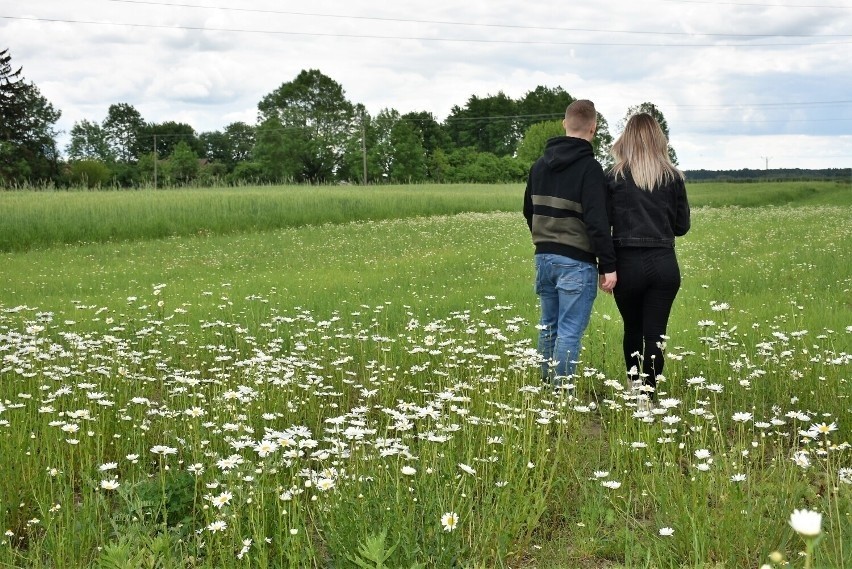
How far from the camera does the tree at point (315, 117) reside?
91.8 m

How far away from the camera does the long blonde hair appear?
6645 mm

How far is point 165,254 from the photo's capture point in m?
21.2

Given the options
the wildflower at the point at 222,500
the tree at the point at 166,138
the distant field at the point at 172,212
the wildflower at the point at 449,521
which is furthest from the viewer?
the tree at the point at 166,138

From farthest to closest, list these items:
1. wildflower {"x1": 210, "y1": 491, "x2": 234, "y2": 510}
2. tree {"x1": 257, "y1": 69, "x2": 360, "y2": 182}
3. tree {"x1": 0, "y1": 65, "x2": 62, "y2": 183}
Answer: tree {"x1": 257, "y1": 69, "x2": 360, "y2": 182}
tree {"x1": 0, "y1": 65, "x2": 62, "y2": 183}
wildflower {"x1": 210, "y1": 491, "x2": 234, "y2": 510}

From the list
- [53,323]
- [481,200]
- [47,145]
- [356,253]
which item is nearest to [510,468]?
[53,323]

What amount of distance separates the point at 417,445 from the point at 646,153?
2.91 meters

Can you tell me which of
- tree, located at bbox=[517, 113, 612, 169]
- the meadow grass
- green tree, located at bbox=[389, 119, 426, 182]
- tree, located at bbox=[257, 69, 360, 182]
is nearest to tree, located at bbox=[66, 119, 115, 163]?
tree, located at bbox=[257, 69, 360, 182]

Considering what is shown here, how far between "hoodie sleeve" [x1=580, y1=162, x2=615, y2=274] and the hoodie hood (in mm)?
132

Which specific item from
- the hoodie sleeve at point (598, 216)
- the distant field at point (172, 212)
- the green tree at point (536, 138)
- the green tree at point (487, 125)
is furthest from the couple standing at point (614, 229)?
the green tree at point (487, 125)

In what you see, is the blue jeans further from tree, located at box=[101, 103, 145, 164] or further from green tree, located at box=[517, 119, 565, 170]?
tree, located at box=[101, 103, 145, 164]

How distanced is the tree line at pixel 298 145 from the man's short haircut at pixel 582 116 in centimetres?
7519

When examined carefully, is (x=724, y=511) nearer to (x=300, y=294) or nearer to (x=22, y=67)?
(x=300, y=294)

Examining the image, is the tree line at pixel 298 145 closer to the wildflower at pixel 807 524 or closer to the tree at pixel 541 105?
the tree at pixel 541 105

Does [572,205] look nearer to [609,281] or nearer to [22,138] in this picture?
[609,281]
